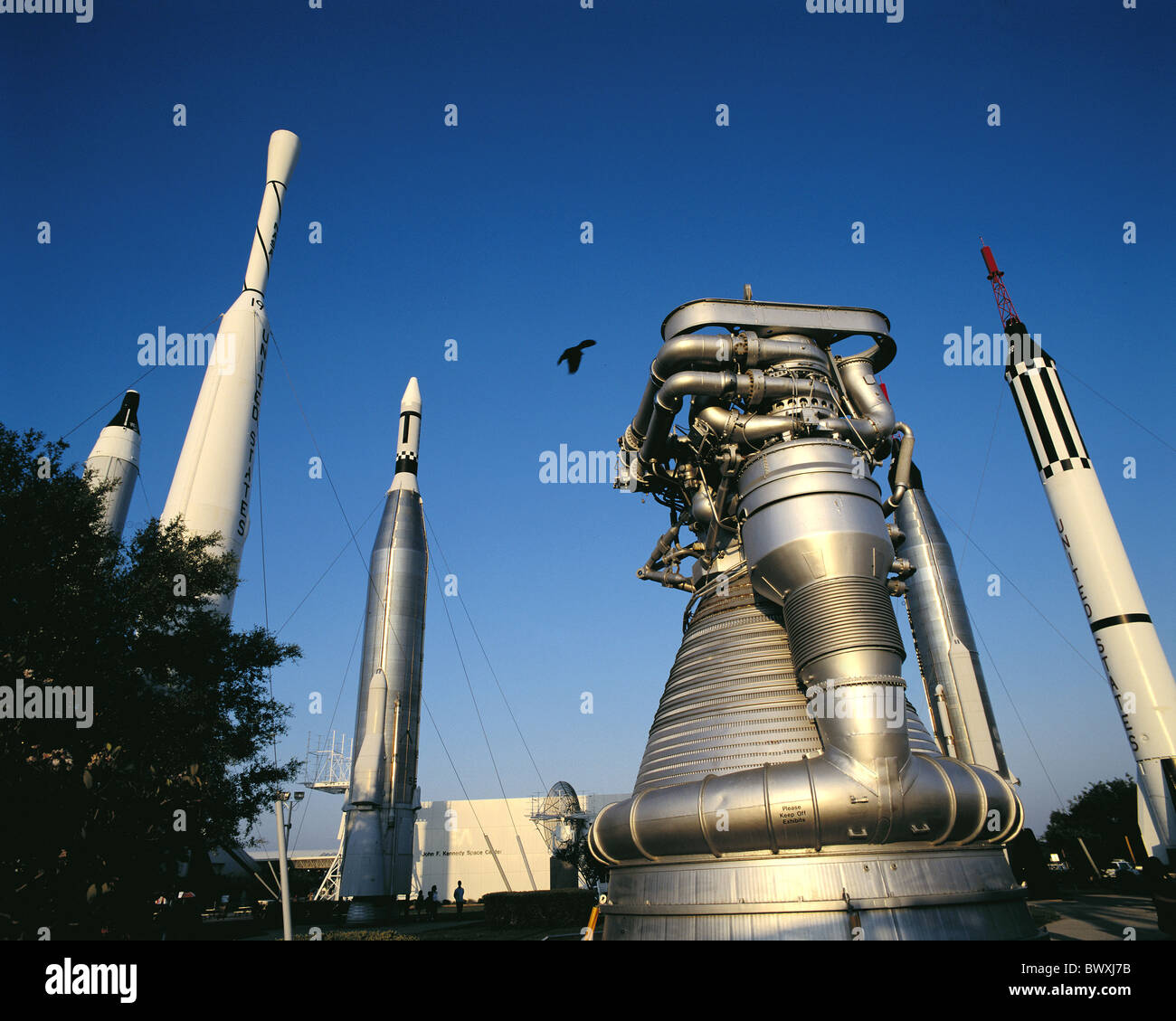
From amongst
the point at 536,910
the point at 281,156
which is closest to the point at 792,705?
the point at 536,910

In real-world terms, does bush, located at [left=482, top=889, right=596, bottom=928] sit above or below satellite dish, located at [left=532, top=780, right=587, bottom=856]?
below

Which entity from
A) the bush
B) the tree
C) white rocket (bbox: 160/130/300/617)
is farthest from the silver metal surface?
the tree

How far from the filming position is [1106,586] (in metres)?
25.8

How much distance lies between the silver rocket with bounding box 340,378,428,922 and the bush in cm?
757

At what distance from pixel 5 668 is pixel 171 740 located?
3636 millimetres

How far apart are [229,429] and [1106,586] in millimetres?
32694

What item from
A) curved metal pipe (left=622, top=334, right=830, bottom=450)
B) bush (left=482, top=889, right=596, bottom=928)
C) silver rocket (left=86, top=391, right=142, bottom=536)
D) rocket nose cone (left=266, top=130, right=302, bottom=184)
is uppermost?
rocket nose cone (left=266, top=130, right=302, bottom=184)


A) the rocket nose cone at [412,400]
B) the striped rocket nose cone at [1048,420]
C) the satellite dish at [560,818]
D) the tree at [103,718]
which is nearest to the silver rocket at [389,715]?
the rocket nose cone at [412,400]

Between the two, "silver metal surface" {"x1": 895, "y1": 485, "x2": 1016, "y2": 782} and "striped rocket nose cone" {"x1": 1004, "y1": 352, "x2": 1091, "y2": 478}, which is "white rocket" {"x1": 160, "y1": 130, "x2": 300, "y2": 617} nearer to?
"striped rocket nose cone" {"x1": 1004, "y1": 352, "x2": 1091, "y2": 478}

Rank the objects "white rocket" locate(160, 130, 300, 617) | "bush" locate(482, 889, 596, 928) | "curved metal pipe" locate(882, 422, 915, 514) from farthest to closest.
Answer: "bush" locate(482, 889, 596, 928), "white rocket" locate(160, 130, 300, 617), "curved metal pipe" locate(882, 422, 915, 514)

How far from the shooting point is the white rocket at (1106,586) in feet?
77.3

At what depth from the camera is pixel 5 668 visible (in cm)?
1323

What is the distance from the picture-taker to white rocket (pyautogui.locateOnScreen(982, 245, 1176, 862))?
2356 cm
